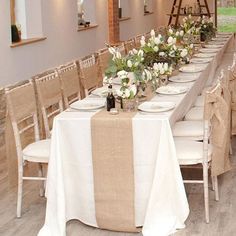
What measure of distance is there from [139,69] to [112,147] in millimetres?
910

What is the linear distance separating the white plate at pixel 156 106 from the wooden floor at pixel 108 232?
0.76 meters

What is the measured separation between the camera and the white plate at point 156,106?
4.09 m

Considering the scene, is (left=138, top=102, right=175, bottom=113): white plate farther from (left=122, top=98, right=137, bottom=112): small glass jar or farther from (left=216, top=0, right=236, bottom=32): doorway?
(left=216, top=0, right=236, bottom=32): doorway

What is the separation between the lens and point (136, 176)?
394 cm

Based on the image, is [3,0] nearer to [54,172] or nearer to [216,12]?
[54,172]

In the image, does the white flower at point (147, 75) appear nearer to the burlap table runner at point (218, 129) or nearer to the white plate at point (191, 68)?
the burlap table runner at point (218, 129)

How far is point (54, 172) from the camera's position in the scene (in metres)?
4.02

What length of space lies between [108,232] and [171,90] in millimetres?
1399

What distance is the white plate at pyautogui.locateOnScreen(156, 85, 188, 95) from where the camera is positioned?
16.0 feet

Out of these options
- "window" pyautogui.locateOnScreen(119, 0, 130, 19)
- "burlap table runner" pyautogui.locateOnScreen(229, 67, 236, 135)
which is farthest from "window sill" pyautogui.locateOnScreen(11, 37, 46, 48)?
"window" pyautogui.locateOnScreen(119, 0, 130, 19)

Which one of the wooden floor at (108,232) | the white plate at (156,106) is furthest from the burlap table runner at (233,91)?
the white plate at (156,106)

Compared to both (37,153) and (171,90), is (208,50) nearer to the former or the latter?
(171,90)

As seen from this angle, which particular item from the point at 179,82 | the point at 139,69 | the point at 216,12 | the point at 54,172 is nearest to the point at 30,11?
the point at 179,82

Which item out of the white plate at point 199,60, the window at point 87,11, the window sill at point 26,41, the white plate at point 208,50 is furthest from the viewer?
the window at point 87,11
